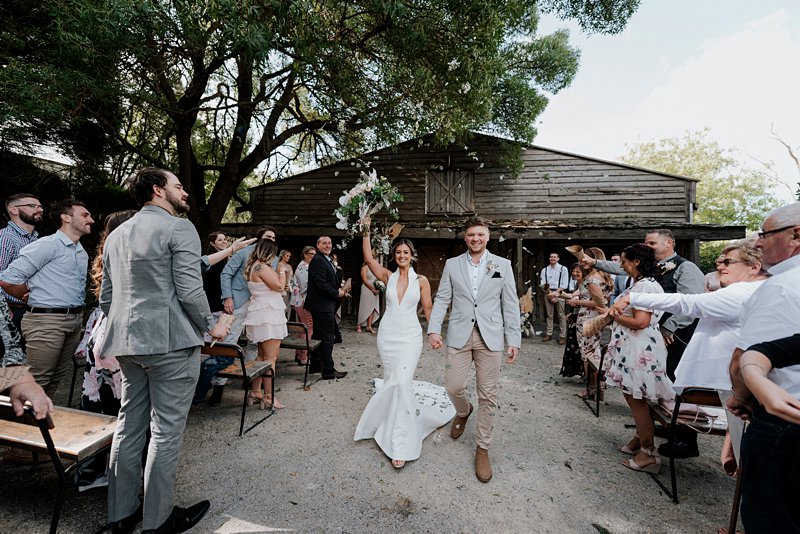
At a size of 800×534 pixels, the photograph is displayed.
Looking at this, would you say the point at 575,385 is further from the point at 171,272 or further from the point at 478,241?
the point at 171,272

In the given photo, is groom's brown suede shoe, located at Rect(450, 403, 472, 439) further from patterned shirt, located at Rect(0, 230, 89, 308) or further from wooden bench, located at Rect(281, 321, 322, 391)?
patterned shirt, located at Rect(0, 230, 89, 308)

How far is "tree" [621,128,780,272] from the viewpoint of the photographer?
36906 millimetres

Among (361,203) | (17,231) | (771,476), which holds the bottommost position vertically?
(771,476)

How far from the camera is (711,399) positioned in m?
2.98

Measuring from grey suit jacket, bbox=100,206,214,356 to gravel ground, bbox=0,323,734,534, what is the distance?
1.48 m

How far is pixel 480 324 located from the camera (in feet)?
11.5

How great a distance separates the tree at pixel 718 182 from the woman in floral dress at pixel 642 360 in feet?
141

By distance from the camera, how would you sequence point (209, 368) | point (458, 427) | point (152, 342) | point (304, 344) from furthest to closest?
point (304, 344) < point (209, 368) < point (458, 427) < point (152, 342)

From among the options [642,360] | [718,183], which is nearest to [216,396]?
[642,360]

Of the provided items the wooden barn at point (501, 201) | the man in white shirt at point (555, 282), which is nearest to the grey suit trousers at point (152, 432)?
the man in white shirt at point (555, 282)

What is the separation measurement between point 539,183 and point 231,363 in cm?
1170

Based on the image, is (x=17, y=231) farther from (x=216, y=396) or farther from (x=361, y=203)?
(x=361, y=203)

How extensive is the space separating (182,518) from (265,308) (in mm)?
2548

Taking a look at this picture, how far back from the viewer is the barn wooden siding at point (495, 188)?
38.8 ft
